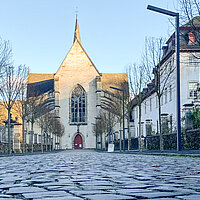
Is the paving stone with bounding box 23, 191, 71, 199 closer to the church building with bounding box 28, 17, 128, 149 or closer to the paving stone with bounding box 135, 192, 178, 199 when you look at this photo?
the paving stone with bounding box 135, 192, 178, 199

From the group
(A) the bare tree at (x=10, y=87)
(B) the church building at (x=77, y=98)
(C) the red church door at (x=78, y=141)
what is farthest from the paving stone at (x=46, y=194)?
(C) the red church door at (x=78, y=141)

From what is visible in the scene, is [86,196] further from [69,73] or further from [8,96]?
[69,73]

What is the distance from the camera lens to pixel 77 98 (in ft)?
241

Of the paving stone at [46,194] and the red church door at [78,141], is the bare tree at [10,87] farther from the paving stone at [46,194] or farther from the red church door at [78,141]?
the red church door at [78,141]

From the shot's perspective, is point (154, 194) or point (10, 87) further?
point (10, 87)

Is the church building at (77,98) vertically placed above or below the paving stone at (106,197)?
above

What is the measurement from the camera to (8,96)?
30062 mm

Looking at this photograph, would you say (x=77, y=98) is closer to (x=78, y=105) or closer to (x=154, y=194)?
(x=78, y=105)

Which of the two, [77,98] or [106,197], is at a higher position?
[77,98]

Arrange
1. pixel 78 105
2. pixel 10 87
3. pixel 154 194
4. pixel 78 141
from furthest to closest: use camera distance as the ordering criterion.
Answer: pixel 78 105, pixel 78 141, pixel 10 87, pixel 154 194

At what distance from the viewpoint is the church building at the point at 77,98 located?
71.8m

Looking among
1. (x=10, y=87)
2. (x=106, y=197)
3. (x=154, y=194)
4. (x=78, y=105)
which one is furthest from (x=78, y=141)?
(x=106, y=197)

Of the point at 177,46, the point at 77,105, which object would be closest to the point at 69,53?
the point at 77,105

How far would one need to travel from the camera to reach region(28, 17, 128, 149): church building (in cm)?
7175
